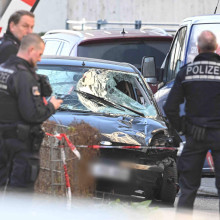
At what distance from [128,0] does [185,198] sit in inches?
1526

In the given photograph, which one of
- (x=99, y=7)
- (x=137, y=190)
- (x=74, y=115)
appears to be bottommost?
(x=99, y=7)

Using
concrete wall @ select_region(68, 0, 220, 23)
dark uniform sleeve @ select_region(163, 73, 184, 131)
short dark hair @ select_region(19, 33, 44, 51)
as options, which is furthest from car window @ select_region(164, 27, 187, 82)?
concrete wall @ select_region(68, 0, 220, 23)

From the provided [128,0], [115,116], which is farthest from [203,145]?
[128,0]

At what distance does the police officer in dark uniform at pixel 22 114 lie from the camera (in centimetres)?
682

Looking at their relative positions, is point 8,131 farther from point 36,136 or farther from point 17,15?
point 17,15

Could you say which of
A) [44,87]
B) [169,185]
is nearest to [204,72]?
[44,87]

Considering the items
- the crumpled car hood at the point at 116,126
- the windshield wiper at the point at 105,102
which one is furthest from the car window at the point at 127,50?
the crumpled car hood at the point at 116,126

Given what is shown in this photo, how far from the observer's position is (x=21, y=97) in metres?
6.80

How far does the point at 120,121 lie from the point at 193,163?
5.86 ft

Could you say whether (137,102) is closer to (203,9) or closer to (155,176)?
(155,176)

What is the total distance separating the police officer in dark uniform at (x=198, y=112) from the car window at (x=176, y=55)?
439 cm

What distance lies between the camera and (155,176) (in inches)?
368

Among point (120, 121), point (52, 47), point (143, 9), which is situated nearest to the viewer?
point (120, 121)

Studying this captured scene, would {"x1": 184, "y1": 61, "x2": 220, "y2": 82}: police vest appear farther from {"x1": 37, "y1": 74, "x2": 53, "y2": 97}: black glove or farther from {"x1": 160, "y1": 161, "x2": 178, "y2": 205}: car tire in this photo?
{"x1": 160, "y1": 161, "x2": 178, "y2": 205}: car tire
